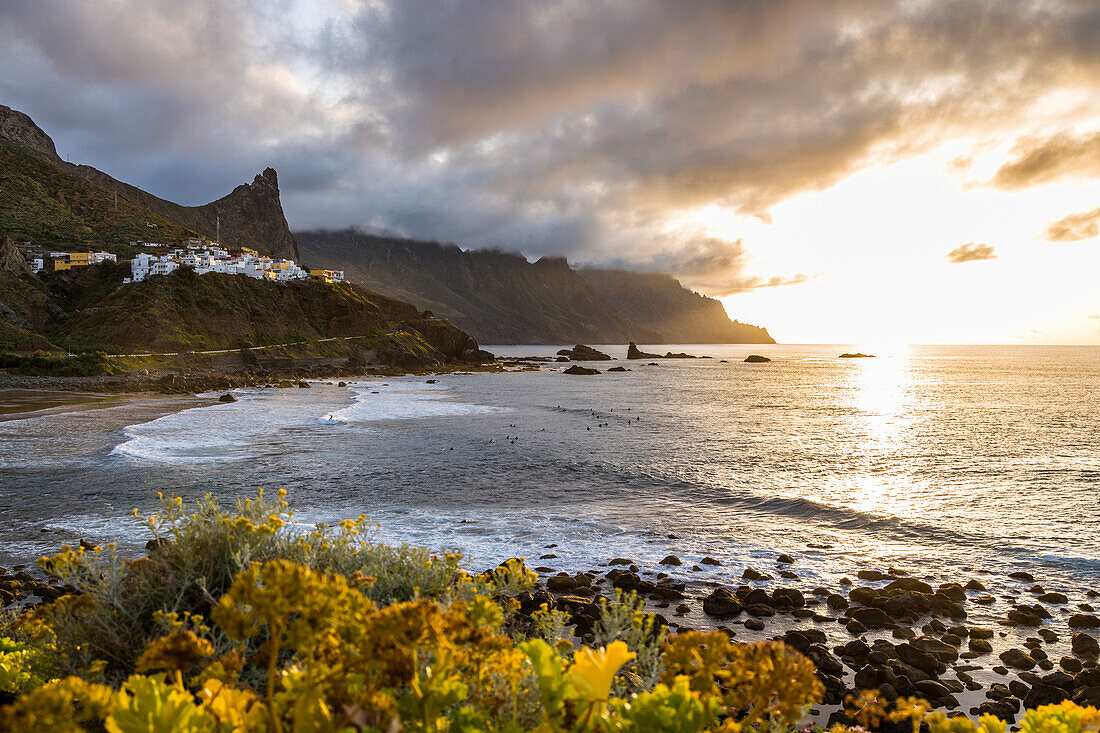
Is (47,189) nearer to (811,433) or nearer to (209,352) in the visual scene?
(209,352)

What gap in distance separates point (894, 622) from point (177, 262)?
341 feet

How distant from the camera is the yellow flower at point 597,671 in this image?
180 centimetres

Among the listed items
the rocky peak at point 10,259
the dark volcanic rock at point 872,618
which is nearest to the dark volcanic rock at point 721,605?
the dark volcanic rock at point 872,618

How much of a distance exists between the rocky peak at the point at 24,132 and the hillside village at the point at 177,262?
78783mm

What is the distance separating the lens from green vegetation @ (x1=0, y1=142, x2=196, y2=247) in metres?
93.6

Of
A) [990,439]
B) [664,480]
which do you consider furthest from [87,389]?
[990,439]

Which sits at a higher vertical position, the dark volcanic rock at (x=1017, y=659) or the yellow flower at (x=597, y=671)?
the yellow flower at (x=597, y=671)

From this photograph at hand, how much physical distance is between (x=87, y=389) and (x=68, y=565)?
57090mm

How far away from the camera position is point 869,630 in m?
9.20

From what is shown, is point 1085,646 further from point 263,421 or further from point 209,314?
point 209,314

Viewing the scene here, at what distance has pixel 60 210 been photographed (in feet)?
336

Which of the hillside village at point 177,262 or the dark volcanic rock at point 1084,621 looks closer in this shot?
the dark volcanic rock at point 1084,621

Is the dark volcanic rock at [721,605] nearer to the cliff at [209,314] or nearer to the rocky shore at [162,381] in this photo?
the rocky shore at [162,381]

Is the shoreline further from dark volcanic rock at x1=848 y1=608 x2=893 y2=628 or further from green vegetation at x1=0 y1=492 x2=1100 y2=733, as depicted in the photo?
green vegetation at x1=0 y1=492 x2=1100 y2=733
